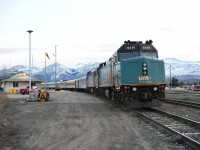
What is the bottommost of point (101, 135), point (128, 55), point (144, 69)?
point (101, 135)

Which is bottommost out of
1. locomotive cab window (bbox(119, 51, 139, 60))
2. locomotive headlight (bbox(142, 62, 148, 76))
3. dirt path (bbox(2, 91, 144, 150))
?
dirt path (bbox(2, 91, 144, 150))

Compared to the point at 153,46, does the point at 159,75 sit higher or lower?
lower

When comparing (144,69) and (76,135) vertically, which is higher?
(144,69)

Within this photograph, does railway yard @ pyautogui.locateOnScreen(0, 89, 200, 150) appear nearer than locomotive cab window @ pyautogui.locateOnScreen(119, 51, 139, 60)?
Yes

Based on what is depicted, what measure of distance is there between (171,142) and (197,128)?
289cm

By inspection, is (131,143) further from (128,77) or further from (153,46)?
(153,46)

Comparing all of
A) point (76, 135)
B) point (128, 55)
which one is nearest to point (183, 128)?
point (76, 135)

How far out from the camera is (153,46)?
21.7 m

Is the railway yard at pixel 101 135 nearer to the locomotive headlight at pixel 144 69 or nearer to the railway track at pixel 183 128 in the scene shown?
the railway track at pixel 183 128

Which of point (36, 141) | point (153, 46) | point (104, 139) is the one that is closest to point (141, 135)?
point (104, 139)

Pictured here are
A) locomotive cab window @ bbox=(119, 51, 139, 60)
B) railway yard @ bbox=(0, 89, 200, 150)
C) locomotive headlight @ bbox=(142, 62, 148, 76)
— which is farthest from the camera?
locomotive cab window @ bbox=(119, 51, 139, 60)

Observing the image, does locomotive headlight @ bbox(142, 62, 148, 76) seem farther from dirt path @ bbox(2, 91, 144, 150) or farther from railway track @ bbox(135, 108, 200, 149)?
dirt path @ bbox(2, 91, 144, 150)

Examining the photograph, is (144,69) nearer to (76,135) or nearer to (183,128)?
(183,128)

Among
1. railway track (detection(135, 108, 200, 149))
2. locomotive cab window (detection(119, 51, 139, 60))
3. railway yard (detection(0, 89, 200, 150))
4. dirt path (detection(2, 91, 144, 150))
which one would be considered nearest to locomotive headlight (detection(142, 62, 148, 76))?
locomotive cab window (detection(119, 51, 139, 60))
